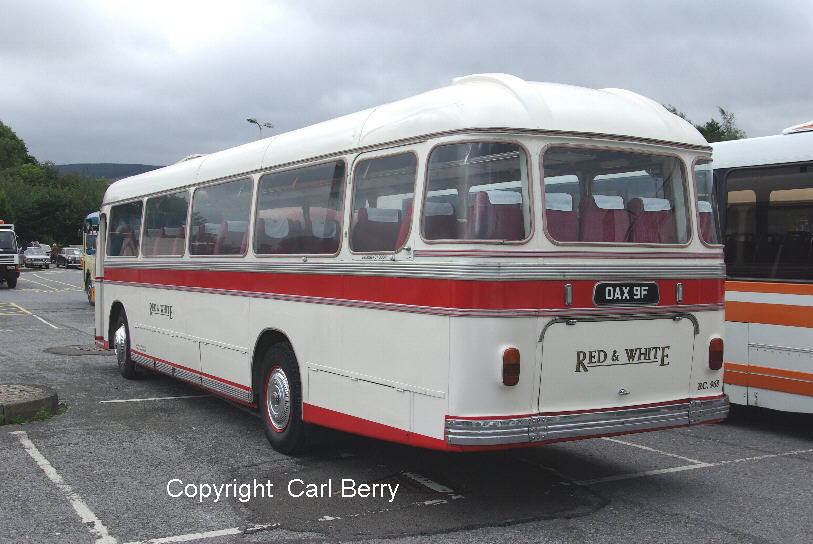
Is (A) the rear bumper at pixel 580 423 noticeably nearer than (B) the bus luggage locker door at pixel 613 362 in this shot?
Yes

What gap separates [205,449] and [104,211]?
6.22 meters

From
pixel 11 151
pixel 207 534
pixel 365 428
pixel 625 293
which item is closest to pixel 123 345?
pixel 365 428

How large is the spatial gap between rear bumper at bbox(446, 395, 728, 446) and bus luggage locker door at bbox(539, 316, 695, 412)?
59 mm

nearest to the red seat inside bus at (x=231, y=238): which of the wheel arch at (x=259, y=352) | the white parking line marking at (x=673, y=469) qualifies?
the wheel arch at (x=259, y=352)

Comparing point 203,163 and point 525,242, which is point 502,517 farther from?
point 203,163

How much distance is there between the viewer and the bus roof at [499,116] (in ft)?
18.9

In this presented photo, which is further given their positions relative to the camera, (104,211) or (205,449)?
(104,211)

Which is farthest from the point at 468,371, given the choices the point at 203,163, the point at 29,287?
the point at 29,287

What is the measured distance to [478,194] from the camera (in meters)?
5.64

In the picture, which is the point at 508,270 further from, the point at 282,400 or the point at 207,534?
the point at 282,400

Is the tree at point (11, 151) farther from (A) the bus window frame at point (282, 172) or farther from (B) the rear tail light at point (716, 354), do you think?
(B) the rear tail light at point (716, 354)

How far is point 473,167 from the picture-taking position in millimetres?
5660

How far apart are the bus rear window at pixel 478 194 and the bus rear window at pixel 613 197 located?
8.5 inches

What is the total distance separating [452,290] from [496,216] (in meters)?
0.56
